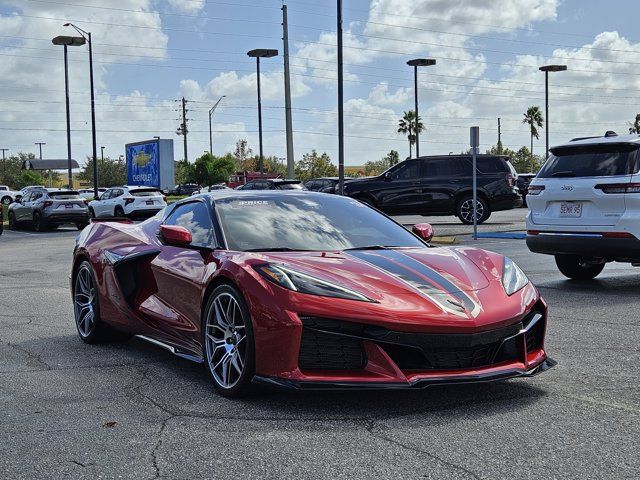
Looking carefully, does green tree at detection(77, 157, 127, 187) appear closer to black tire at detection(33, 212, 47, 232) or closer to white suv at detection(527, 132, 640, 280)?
black tire at detection(33, 212, 47, 232)

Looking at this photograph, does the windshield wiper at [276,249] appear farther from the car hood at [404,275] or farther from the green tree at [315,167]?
the green tree at [315,167]

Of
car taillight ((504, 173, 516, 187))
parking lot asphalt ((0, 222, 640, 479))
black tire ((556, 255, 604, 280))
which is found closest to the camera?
parking lot asphalt ((0, 222, 640, 479))

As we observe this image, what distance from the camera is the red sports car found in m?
4.62

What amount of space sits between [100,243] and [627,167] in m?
5.96

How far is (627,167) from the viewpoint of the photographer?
9.67m

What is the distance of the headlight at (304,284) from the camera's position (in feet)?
15.5

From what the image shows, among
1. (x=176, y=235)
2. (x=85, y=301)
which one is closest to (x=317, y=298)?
(x=176, y=235)

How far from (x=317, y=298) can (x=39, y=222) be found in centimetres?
2726

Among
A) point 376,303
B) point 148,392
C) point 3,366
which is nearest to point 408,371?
point 376,303

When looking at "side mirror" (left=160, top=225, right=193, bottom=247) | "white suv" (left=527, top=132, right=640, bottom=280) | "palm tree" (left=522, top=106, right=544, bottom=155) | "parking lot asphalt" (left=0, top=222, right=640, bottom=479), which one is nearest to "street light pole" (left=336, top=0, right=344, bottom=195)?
"white suv" (left=527, top=132, right=640, bottom=280)

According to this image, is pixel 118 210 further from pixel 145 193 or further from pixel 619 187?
pixel 619 187

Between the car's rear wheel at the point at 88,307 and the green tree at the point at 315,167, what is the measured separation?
115624 millimetres

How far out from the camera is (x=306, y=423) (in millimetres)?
4512

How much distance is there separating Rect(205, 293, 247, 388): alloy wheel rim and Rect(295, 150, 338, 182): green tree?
117777mm
